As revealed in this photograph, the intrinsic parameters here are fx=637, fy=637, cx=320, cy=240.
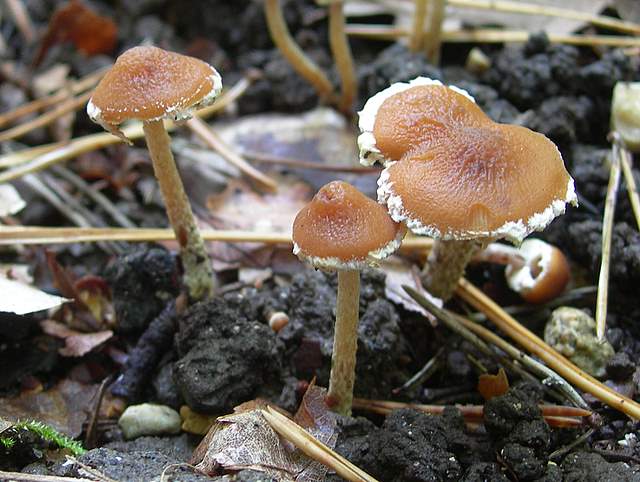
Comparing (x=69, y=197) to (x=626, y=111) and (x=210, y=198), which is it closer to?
(x=210, y=198)

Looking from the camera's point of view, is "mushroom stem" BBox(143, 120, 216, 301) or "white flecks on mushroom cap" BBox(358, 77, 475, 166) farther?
"mushroom stem" BBox(143, 120, 216, 301)

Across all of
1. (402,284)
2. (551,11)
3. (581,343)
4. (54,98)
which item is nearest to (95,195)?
(54,98)

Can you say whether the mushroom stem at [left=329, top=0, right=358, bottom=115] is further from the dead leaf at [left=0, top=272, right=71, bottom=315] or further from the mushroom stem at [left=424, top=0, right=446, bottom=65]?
the dead leaf at [left=0, top=272, right=71, bottom=315]

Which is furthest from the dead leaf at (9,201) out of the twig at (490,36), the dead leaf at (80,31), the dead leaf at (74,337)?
the twig at (490,36)

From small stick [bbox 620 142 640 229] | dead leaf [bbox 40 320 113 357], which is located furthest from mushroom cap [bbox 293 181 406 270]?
small stick [bbox 620 142 640 229]

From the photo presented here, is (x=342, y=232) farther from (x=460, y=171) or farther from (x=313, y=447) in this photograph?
(x=313, y=447)
